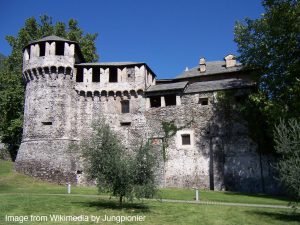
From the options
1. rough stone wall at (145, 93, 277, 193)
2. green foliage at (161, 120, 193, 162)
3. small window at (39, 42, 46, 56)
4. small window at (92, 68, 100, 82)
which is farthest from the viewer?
small window at (92, 68, 100, 82)

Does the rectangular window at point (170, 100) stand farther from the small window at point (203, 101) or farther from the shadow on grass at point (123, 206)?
the shadow on grass at point (123, 206)

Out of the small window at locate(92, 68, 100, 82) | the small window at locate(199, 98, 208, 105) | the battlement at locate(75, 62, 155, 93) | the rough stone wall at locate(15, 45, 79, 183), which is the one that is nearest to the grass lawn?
the rough stone wall at locate(15, 45, 79, 183)

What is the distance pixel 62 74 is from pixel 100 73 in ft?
11.6

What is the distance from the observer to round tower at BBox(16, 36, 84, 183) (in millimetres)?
27688

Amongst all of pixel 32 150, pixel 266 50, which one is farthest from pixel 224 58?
pixel 32 150

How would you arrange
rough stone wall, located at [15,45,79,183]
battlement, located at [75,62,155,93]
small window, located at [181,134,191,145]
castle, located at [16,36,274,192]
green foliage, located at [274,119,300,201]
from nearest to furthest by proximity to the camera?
1. green foliage, located at [274,119,300,201]
2. castle, located at [16,36,274,192]
3. rough stone wall, located at [15,45,79,183]
4. small window, located at [181,134,191,145]
5. battlement, located at [75,62,155,93]

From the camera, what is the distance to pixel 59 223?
11000 millimetres

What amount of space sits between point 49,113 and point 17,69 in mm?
11697

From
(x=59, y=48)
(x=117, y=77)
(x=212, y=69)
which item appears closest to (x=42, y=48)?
(x=59, y=48)

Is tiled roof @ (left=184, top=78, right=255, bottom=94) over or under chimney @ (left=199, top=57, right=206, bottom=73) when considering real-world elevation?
under

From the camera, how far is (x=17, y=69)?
1470 inches

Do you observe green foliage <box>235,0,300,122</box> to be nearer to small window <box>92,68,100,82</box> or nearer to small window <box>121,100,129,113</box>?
small window <box>121,100,129,113</box>

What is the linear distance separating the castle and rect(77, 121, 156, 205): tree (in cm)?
1382

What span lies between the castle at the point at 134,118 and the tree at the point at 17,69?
19.7ft
